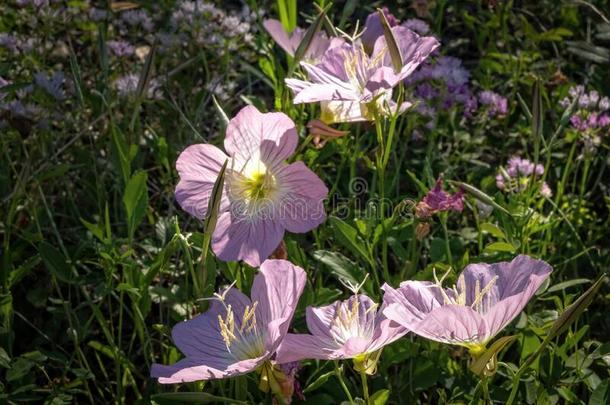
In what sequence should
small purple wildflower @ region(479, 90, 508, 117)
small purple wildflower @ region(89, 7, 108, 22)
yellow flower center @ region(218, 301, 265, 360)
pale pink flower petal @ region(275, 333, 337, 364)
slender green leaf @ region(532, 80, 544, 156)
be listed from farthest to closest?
small purple wildflower @ region(89, 7, 108, 22)
small purple wildflower @ region(479, 90, 508, 117)
slender green leaf @ region(532, 80, 544, 156)
yellow flower center @ region(218, 301, 265, 360)
pale pink flower petal @ region(275, 333, 337, 364)

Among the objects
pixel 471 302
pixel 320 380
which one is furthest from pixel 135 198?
pixel 471 302

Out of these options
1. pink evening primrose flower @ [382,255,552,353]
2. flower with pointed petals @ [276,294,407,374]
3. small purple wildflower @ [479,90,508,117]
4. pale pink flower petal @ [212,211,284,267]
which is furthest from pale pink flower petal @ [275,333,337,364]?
small purple wildflower @ [479,90,508,117]

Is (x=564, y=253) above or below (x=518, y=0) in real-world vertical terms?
below

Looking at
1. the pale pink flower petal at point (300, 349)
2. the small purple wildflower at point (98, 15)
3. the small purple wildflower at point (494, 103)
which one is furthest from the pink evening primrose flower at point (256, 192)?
the small purple wildflower at point (98, 15)

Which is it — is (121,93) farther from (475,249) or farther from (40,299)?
(475,249)

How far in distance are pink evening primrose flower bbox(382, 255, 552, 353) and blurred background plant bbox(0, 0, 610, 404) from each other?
0.13m

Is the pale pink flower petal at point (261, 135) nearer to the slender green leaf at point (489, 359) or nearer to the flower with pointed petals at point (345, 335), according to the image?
the flower with pointed petals at point (345, 335)

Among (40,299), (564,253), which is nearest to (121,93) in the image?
(40,299)

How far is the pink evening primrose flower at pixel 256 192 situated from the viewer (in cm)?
142

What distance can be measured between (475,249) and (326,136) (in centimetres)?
70

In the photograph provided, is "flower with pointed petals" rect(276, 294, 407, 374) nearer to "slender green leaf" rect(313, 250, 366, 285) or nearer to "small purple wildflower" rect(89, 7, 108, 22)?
"slender green leaf" rect(313, 250, 366, 285)

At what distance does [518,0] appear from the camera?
2.98m

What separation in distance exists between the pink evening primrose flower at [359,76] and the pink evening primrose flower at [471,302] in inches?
12.8

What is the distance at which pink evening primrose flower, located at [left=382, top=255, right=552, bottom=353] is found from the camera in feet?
3.51
